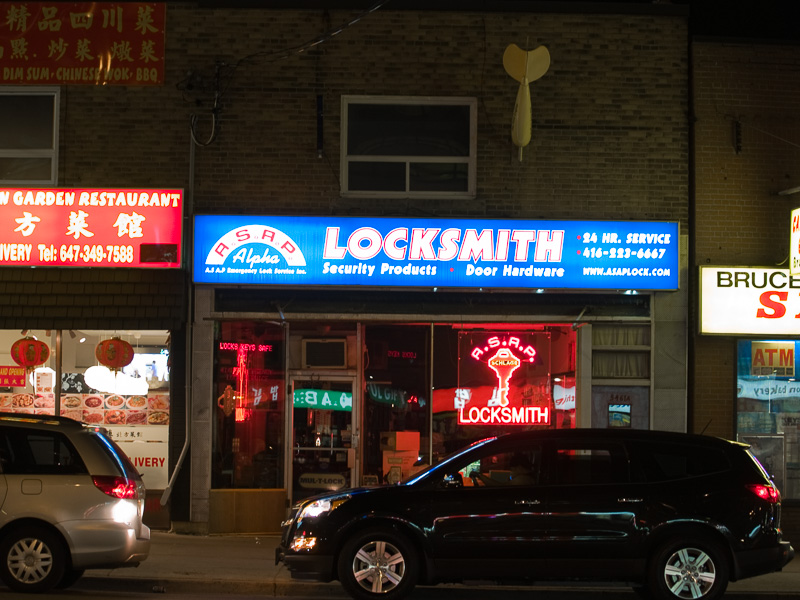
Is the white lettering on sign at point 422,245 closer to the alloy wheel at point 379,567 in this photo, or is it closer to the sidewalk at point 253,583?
the sidewalk at point 253,583

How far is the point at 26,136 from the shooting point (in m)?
13.4

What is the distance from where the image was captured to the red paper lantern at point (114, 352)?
42.6 ft

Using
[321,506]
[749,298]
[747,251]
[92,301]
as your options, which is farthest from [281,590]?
[747,251]

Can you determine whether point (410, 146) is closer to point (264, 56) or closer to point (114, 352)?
point (264, 56)

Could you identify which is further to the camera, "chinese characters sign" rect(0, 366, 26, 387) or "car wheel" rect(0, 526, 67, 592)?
"chinese characters sign" rect(0, 366, 26, 387)

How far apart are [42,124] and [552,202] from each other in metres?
7.50

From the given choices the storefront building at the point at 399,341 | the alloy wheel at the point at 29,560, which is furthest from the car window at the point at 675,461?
the alloy wheel at the point at 29,560

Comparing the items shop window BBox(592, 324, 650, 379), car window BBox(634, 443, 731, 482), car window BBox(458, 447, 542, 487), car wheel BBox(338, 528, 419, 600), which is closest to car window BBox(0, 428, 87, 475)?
car wheel BBox(338, 528, 419, 600)

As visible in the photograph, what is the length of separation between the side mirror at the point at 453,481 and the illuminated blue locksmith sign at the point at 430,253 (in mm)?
4267

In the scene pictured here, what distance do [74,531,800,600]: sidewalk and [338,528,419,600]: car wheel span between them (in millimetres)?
801

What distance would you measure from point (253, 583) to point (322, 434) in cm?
378

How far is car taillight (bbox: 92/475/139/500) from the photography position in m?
8.72

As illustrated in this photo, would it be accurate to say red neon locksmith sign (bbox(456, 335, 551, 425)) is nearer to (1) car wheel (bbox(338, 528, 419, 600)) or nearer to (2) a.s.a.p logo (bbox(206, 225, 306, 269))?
(2) a.s.a.p logo (bbox(206, 225, 306, 269))

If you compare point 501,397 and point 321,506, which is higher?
point 501,397
